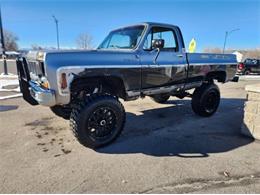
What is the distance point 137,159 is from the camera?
3.88 m

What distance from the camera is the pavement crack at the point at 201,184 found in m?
3.01

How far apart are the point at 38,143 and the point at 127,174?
2.00m

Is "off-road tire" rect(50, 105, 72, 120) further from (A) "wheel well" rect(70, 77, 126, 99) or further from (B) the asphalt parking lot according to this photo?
(A) "wheel well" rect(70, 77, 126, 99)

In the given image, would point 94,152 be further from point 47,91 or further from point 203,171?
point 203,171

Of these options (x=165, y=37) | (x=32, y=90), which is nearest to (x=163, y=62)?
(x=165, y=37)

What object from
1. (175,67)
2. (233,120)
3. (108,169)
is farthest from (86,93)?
(233,120)

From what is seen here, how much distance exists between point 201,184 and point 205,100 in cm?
365

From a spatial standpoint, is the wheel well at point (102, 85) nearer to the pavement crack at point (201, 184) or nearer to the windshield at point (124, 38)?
the windshield at point (124, 38)

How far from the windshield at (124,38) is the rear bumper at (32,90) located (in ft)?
5.94

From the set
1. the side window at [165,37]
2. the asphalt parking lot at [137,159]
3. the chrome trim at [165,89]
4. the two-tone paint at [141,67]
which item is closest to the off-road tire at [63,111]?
the asphalt parking lot at [137,159]

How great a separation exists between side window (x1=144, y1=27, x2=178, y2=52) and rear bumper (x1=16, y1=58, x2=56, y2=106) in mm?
2168

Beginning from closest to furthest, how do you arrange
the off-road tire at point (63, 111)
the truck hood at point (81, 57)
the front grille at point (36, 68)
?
the truck hood at point (81, 57) → the front grille at point (36, 68) → the off-road tire at point (63, 111)

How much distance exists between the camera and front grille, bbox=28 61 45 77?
399 cm

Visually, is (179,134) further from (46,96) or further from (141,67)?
(46,96)
